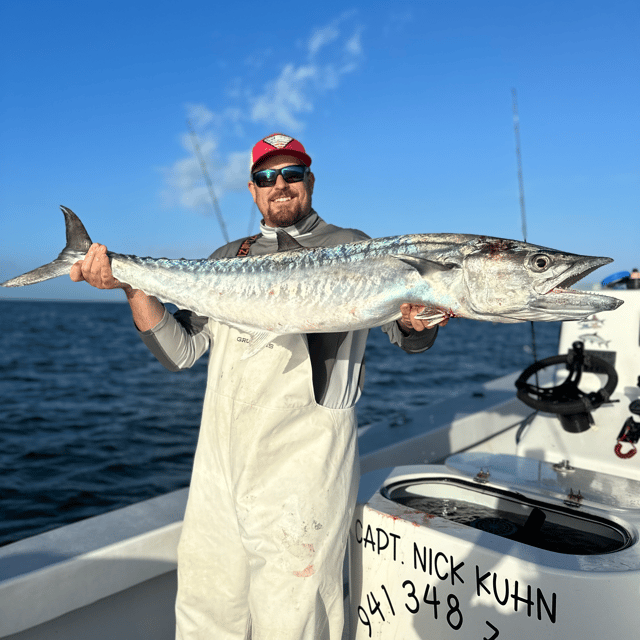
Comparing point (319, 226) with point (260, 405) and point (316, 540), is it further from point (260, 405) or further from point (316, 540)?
point (316, 540)

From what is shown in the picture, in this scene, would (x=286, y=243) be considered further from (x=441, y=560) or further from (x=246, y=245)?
(x=441, y=560)

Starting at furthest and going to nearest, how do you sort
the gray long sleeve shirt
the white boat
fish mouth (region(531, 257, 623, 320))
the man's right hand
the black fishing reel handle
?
the black fishing reel handle, the man's right hand, the gray long sleeve shirt, the white boat, fish mouth (region(531, 257, 623, 320))

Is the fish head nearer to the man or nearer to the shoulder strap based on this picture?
the man

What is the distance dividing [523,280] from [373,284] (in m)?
0.67

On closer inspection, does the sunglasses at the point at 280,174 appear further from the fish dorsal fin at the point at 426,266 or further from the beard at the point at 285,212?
the fish dorsal fin at the point at 426,266

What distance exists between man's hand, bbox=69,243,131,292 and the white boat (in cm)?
155

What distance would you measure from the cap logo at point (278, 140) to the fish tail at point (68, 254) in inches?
48.3

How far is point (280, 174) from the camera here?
3.04m

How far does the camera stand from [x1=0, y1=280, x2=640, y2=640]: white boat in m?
2.27

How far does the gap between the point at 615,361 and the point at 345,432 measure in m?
3.71

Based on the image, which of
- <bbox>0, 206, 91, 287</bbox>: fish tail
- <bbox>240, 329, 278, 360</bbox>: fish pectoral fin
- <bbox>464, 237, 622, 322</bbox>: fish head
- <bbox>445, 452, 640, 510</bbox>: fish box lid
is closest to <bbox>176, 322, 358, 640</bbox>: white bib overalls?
<bbox>240, 329, 278, 360</bbox>: fish pectoral fin

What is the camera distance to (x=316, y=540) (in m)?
2.55

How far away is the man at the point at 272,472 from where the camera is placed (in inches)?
100

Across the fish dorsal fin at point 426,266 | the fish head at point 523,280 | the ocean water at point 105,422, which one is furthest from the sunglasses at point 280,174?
the ocean water at point 105,422
